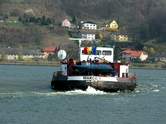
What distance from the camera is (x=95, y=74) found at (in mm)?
62719

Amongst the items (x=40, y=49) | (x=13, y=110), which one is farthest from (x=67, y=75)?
(x=40, y=49)

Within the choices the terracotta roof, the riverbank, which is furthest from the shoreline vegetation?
the terracotta roof

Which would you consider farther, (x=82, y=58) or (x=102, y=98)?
(x=82, y=58)

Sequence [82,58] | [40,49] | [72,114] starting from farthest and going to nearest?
[40,49] < [82,58] < [72,114]

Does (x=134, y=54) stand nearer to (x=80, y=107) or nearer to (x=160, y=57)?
(x=160, y=57)

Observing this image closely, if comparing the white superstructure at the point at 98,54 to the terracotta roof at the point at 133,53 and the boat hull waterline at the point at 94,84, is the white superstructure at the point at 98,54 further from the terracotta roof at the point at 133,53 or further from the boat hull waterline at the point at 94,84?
the terracotta roof at the point at 133,53

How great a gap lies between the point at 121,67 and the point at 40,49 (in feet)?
431

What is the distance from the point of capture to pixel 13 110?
4884 centimetres

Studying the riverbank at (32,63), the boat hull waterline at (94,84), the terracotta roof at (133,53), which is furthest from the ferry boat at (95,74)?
the terracotta roof at (133,53)

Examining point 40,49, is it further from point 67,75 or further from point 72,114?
point 72,114

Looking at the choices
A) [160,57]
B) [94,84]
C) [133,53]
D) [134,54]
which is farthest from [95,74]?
[160,57]

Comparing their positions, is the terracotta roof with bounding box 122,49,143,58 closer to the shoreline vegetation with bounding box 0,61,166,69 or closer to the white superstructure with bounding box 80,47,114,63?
the shoreline vegetation with bounding box 0,61,166,69

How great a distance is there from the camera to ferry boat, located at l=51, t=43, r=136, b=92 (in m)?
61.3

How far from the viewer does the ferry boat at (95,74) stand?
61281 millimetres
